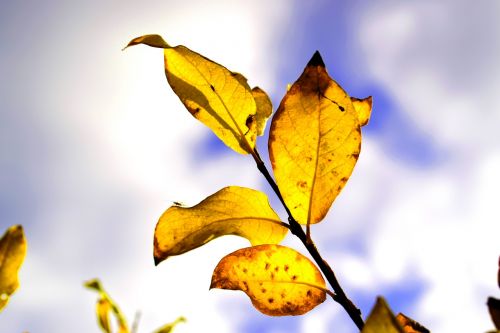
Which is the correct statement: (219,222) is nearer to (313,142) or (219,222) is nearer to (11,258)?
(313,142)

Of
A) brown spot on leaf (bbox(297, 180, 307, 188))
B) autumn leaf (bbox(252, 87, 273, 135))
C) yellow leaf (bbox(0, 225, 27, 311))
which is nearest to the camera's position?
yellow leaf (bbox(0, 225, 27, 311))

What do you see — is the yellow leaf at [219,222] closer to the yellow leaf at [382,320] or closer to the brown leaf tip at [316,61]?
the brown leaf tip at [316,61]

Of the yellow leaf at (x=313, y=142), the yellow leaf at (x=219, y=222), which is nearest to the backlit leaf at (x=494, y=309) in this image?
the yellow leaf at (x=313, y=142)

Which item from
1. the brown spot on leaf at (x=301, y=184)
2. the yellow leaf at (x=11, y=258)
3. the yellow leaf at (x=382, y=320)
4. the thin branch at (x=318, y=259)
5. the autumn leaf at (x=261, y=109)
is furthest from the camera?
the autumn leaf at (x=261, y=109)

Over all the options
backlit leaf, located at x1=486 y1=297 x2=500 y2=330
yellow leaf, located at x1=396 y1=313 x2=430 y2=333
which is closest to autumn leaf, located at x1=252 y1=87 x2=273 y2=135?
yellow leaf, located at x1=396 y1=313 x2=430 y2=333

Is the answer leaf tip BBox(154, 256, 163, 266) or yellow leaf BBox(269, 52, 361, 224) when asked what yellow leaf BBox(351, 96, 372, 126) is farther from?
leaf tip BBox(154, 256, 163, 266)

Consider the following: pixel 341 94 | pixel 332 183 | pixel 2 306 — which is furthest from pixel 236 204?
pixel 2 306
